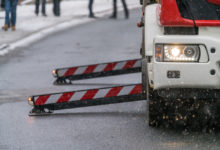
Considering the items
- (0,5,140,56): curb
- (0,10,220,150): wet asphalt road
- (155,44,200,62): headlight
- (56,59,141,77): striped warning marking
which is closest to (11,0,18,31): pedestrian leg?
(0,5,140,56): curb

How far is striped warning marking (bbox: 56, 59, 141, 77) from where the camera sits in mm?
11609

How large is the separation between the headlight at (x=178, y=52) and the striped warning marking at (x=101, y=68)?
Answer: 479 cm

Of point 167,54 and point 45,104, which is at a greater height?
point 167,54

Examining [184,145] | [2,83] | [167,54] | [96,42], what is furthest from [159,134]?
[96,42]

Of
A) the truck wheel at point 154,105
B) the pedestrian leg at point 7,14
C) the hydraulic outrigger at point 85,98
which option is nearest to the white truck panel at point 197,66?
the truck wheel at point 154,105

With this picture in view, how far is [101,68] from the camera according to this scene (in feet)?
38.5

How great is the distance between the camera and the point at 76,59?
15.2 metres

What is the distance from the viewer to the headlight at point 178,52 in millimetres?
6727

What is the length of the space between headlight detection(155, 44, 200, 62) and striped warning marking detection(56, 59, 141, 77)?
15.7 feet

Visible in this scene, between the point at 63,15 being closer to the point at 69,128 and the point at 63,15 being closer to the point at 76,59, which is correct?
the point at 76,59

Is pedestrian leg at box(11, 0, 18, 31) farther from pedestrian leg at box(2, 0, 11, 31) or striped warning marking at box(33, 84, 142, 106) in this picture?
striped warning marking at box(33, 84, 142, 106)

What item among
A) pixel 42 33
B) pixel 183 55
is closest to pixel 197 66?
pixel 183 55

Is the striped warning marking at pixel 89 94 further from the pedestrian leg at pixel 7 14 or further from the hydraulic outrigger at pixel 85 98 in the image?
the pedestrian leg at pixel 7 14

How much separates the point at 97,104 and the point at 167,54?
7.28 feet
